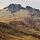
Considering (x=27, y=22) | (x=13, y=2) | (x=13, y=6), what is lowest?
(x=27, y=22)

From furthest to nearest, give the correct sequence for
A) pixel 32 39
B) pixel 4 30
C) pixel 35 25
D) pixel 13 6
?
pixel 13 6, pixel 35 25, pixel 4 30, pixel 32 39

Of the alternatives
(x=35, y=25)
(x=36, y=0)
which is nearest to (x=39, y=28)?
(x=35, y=25)

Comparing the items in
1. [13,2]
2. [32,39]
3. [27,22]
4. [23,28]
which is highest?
[13,2]

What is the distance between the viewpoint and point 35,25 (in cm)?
113

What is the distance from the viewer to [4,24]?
3.53ft

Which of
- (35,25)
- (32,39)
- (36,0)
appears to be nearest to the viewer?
(32,39)

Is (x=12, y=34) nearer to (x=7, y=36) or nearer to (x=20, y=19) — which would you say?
(x=7, y=36)

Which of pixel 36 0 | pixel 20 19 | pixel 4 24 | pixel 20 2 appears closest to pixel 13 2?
pixel 20 2

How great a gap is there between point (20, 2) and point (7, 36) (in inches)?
41.8

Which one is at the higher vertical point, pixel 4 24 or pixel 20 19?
pixel 20 19

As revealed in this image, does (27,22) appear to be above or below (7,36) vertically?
above

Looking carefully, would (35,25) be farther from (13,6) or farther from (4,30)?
(13,6)

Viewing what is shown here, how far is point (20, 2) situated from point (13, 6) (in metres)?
0.25

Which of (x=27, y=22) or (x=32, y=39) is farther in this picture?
(x=27, y=22)
